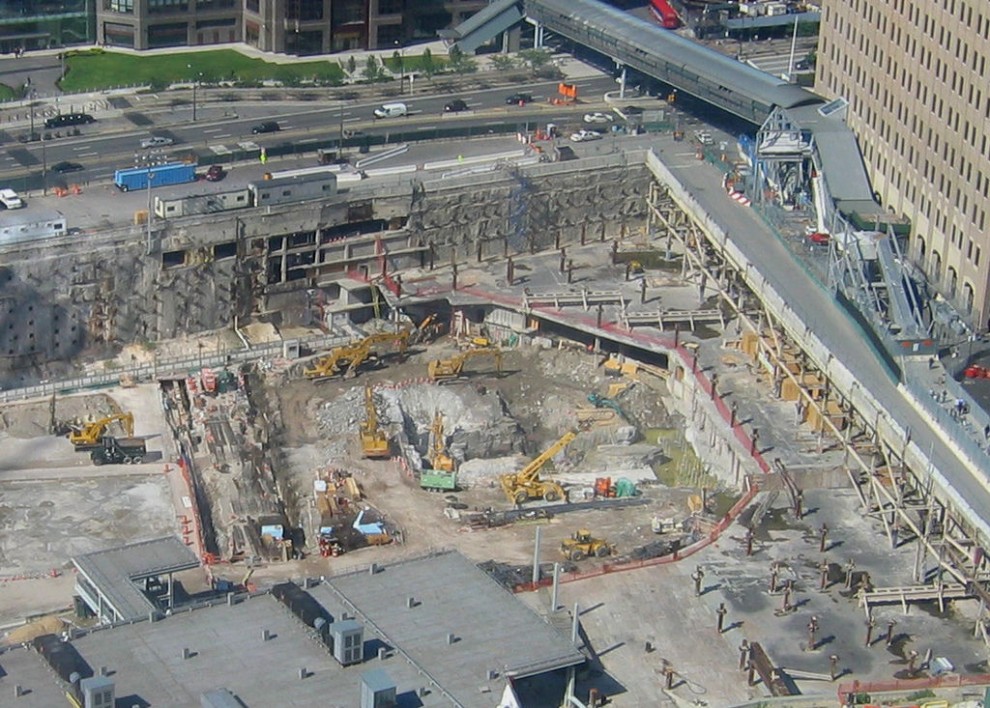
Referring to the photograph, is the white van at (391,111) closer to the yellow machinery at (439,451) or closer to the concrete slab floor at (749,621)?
the yellow machinery at (439,451)

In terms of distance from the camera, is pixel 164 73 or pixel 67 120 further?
pixel 164 73

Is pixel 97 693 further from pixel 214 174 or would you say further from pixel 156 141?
pixel 156 141

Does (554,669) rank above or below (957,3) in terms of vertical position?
below

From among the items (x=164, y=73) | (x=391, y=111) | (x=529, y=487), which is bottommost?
(x=529, y=487)

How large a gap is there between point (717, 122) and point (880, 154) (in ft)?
86.1

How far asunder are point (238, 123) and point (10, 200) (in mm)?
26890

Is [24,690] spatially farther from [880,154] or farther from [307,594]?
[880,154]

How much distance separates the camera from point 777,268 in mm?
159250

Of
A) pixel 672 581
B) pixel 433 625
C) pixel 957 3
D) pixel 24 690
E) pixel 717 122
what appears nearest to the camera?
pixel 24 690

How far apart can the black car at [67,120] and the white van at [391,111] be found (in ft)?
77.5

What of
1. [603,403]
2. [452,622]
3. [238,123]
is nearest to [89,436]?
[603,403]

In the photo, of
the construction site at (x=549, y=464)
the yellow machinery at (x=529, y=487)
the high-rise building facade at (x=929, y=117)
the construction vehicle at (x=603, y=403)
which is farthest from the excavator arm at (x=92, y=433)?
the high-rise building facade at (x=929, y=117)

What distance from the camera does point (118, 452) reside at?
141 metres

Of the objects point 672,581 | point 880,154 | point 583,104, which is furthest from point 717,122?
point 672,581
